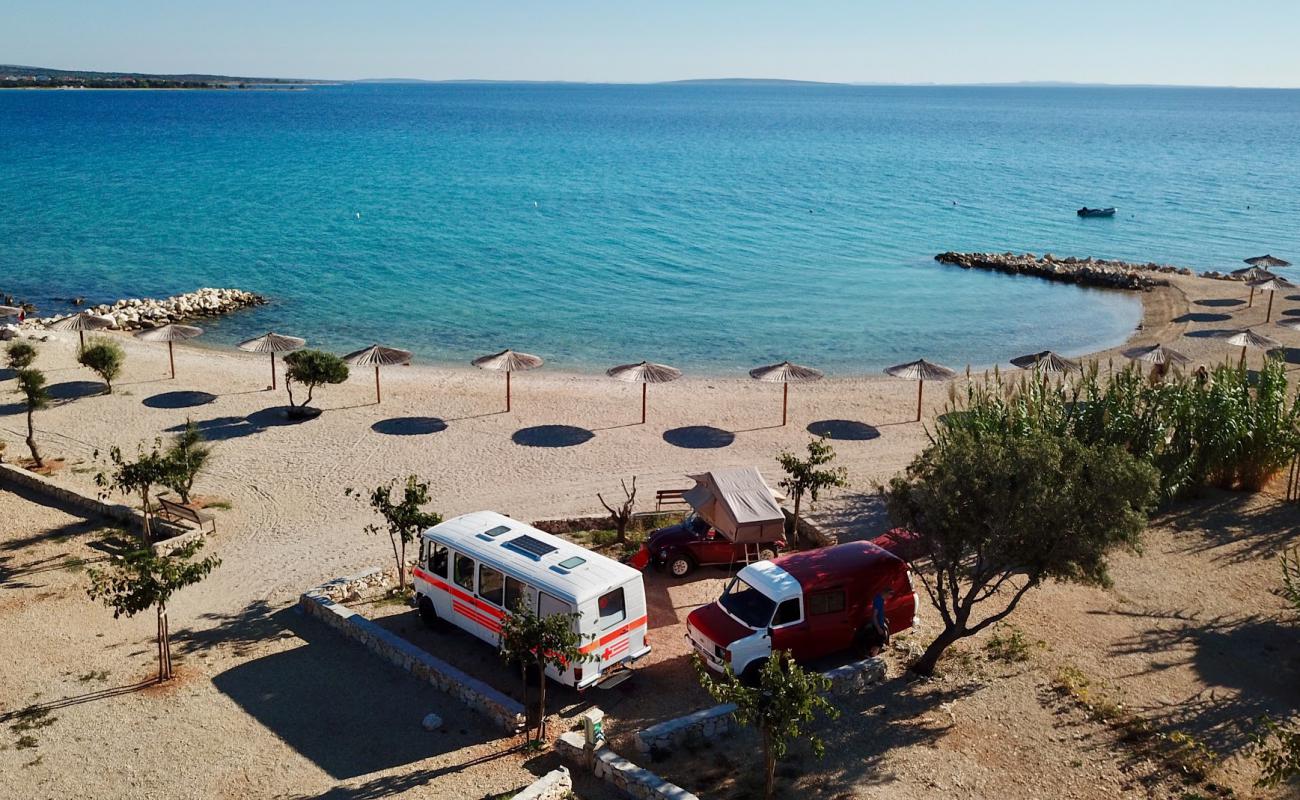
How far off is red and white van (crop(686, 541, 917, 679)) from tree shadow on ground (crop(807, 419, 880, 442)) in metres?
10.5

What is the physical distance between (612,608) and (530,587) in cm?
114

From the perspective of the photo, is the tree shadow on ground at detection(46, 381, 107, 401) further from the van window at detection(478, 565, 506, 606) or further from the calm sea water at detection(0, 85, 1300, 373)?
the van window at detection(478, 565, 506, 606)

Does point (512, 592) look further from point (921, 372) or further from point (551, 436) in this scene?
point (921, 372)

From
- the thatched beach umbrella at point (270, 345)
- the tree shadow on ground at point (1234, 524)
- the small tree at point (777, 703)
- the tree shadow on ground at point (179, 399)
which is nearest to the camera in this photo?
the small tree at point (777, 703)

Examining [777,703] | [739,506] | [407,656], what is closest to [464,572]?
[407,656]

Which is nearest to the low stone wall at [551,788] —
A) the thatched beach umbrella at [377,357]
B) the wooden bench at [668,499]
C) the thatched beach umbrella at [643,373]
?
the wooden bench at [668,499]

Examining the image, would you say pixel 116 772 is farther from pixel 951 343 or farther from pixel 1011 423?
pixel 951 343

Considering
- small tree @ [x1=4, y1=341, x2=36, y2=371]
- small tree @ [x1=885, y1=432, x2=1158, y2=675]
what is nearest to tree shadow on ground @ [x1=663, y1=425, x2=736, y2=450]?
small tree @ [x1=885, y1=432, x2=1158, y2=675]

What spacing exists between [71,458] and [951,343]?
1196 inches

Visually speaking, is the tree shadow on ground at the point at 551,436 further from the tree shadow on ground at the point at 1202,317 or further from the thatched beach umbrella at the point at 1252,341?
the tree shadow on ground at the point at 1202,317

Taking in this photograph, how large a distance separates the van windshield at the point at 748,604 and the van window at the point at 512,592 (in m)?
2.87

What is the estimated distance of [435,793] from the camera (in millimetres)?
11406

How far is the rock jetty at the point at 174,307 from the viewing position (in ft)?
127

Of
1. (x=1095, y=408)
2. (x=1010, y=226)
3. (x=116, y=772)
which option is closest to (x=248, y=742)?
(x=116, y=772)
